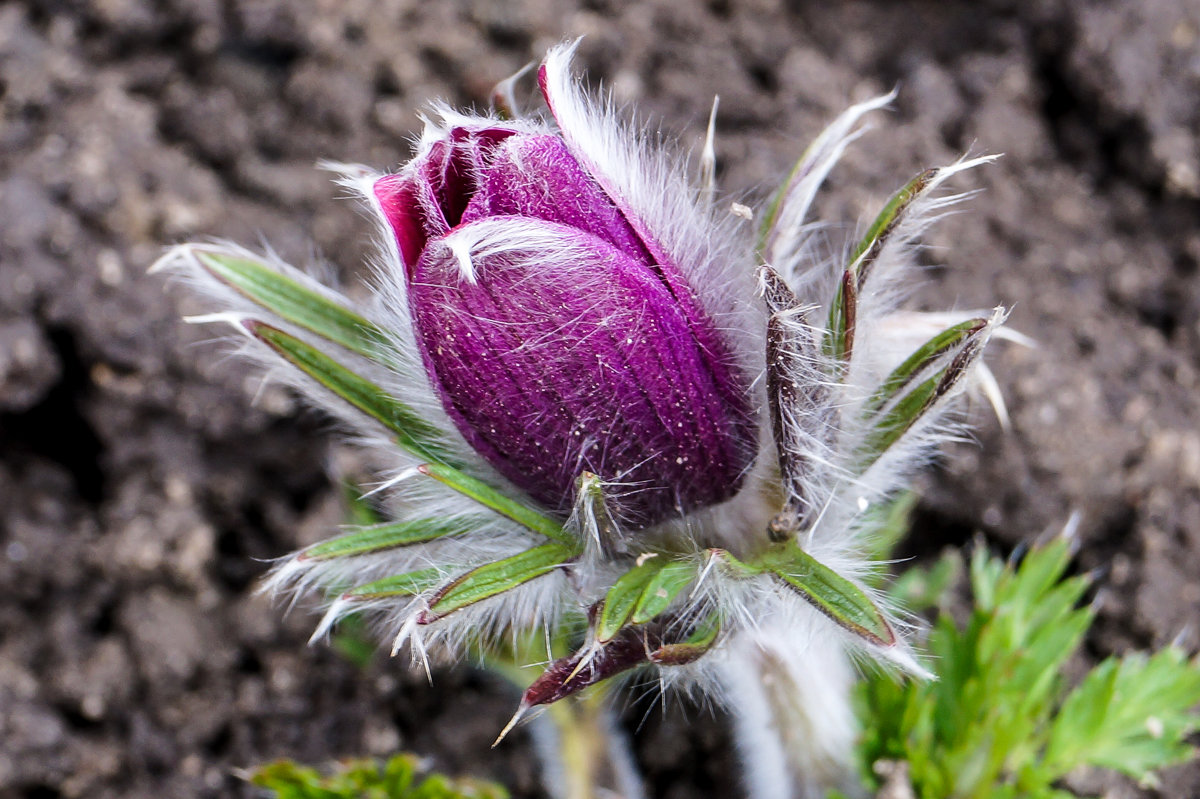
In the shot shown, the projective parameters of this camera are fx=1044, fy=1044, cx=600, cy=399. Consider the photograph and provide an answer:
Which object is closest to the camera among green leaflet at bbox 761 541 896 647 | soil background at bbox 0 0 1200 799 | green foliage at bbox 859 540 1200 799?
green leaflet at bbox 761 541 896 647

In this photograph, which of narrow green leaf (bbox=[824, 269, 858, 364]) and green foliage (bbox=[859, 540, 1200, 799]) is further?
green foliage (bbox=[859, 540, 1200, 799])

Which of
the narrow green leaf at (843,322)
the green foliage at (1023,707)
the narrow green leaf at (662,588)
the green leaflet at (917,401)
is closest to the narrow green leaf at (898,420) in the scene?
the green leaflet at (917,401)

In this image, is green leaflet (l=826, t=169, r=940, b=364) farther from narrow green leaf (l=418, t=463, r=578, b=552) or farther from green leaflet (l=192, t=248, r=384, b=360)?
green leaflet (l=192, t=248, r=384, b=360)

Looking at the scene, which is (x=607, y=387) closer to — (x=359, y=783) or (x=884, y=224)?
(x=884, y=224)

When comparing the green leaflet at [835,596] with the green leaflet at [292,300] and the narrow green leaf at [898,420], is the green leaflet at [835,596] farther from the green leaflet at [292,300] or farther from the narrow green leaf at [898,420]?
the green leaflet at [292,300]

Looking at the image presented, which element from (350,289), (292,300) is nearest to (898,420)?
(292,300)

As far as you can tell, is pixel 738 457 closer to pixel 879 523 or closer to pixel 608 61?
pixel 879 523

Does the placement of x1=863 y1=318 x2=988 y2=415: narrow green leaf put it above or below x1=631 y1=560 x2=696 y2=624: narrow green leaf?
above

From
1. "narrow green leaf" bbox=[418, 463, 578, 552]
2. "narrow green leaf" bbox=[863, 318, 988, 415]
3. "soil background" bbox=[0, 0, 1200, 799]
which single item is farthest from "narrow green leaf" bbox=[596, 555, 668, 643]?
"soil background" bbox=[0, 0, 1200, 799]
